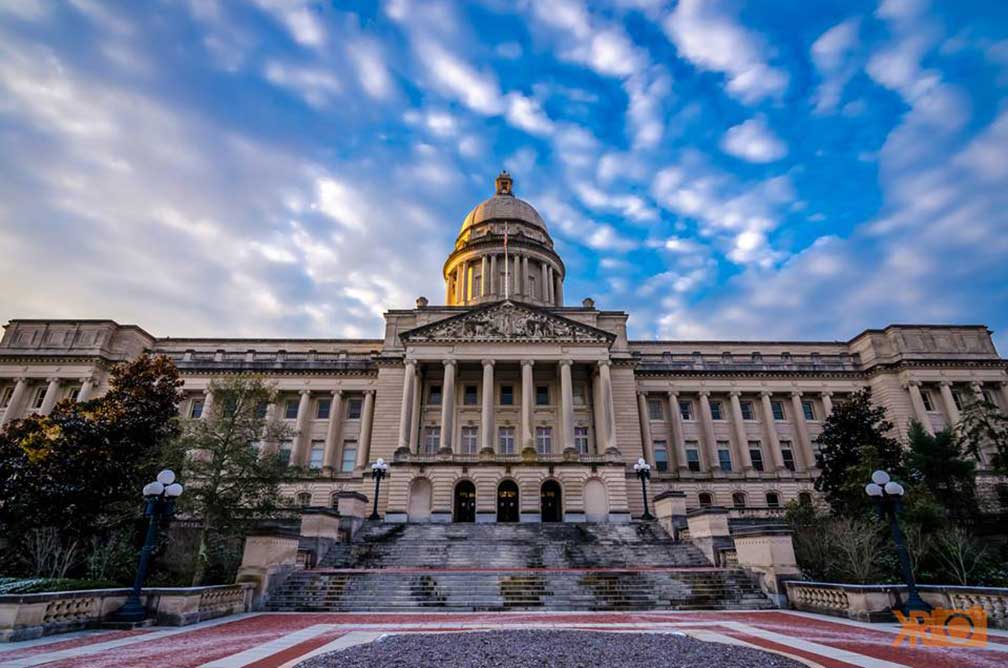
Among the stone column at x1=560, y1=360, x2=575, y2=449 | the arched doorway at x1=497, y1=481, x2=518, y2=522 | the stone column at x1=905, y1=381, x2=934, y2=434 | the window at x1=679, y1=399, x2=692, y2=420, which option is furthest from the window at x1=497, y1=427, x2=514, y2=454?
the stone column at x1=905, y1=381, x2=934, y2=434

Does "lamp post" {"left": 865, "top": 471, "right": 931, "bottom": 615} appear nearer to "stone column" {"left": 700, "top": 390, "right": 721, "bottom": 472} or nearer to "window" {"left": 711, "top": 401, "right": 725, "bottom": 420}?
"stone column" {"left": 700, "top": 390, "right": 721, "bottom": 472}

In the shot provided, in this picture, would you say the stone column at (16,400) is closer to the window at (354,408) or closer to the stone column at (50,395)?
the stone column at (50,395)

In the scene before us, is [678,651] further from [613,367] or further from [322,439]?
[322,439]

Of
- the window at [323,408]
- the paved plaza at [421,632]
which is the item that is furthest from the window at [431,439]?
the paved plaza at [421,632]

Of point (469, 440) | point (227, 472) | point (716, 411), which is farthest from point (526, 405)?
point (716, 411)

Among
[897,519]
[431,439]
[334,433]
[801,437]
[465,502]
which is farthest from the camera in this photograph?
[801,437]

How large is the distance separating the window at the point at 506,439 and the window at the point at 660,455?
42.5ft

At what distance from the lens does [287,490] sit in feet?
130

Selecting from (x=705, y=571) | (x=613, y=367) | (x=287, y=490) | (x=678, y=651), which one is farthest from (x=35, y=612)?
(x=613, y=367)

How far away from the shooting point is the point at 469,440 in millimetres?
38938

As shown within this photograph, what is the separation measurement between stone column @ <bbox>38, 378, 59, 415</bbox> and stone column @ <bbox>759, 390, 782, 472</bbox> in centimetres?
6054

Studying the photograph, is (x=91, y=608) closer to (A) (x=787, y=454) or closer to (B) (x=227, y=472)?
(B) (x=227, y=472)

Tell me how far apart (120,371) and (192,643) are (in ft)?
65.8

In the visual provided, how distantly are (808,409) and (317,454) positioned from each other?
4409 cm
